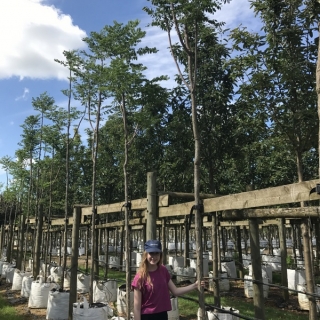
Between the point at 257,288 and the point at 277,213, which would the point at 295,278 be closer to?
the point at 257,288

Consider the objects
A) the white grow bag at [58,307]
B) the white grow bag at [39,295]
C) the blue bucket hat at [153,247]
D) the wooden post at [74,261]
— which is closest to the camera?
→ the blue bucket hat at [153,247]

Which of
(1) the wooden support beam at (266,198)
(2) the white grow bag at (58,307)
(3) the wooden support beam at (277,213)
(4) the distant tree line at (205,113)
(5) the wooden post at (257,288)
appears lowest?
(2) the white grow bag at (58,307)

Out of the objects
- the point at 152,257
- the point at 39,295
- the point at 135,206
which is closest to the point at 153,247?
the point at 152,257

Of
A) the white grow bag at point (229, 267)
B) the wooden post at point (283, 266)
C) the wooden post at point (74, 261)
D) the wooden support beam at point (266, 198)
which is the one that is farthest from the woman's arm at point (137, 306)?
the white grow bag at point (229, 267)

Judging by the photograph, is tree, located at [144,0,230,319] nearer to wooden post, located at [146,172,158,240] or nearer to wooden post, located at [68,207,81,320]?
wooden post, located at [146,172,158,240]

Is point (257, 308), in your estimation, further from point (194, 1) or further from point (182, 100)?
point (182, 100)

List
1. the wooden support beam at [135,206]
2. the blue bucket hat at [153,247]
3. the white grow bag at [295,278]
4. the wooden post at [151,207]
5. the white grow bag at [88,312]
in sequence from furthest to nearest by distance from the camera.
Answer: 1. the white grow bag at [295,278]
2. the white grow bag at [88,312]
3. the wooden support beam at [135,206]
4. the wooden post at [151,207]
5. the blue bucket hat at [153,247]

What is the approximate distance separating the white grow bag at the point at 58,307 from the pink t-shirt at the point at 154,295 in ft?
16.2

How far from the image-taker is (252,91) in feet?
20.1

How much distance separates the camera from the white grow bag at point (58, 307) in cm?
726

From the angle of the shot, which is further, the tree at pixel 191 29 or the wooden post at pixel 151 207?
the wooden post at pixel 151 207

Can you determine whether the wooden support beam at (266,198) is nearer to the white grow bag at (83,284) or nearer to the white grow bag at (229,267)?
the white grow bag at (83,284)

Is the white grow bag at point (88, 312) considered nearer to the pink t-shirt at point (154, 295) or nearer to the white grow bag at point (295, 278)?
the pink t-shirt at point (154, 295)

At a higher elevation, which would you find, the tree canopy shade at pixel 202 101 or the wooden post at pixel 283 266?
the tree canopy shade at pixel 202 101
